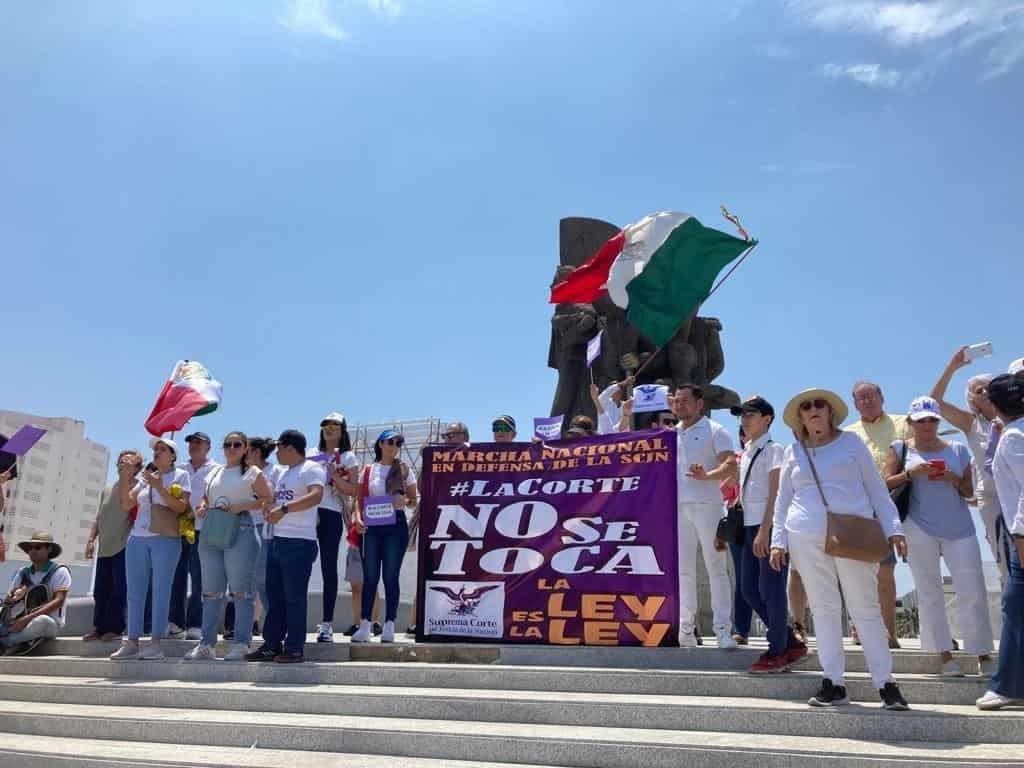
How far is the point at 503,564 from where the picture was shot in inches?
270

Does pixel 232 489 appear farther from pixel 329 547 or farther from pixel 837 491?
pixel 837 491

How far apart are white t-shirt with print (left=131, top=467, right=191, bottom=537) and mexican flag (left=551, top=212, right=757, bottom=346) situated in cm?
496

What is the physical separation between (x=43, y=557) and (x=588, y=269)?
274 inches

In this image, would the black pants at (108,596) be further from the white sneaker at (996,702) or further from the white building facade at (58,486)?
the white building facade at (58,486)

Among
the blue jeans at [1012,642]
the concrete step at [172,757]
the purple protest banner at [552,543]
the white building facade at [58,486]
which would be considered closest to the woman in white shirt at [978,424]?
the blue jeans at [1012,642]

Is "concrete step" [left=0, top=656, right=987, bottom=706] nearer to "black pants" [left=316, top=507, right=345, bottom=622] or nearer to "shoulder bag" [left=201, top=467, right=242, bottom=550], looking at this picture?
"shoulder bag" [left=201, top=467, right=242, bottom=550]

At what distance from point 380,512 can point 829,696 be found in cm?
403

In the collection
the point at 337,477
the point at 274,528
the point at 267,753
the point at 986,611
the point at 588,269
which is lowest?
the point at 267,753

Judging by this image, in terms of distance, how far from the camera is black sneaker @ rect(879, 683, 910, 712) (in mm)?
4219

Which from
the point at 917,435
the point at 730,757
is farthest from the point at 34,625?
the point at 917,435

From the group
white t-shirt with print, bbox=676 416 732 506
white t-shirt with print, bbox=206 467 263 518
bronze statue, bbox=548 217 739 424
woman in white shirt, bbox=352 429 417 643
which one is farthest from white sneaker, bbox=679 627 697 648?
bronze statue, bbox=548 217 739 424

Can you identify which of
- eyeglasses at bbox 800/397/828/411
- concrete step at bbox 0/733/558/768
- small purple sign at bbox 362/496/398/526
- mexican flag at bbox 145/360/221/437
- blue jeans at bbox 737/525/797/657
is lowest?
concrete step at bbox 0/733/558/768

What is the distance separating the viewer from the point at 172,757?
4.54 meters

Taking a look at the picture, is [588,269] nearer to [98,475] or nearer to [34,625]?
[34,625]
